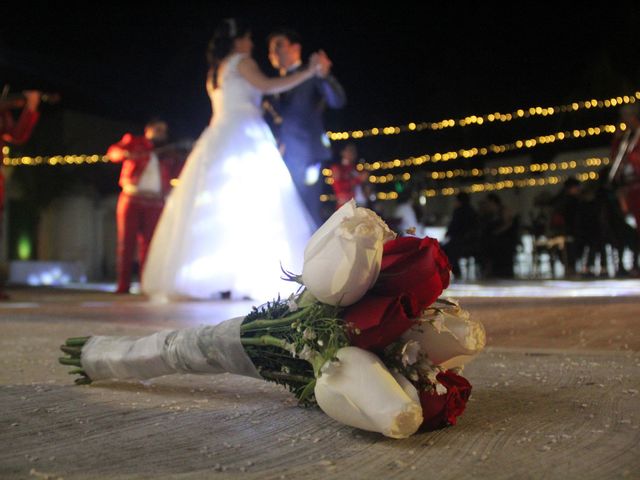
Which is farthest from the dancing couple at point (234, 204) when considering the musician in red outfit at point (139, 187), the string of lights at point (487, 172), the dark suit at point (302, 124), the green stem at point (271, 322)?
the string of lights at point (487, 172)

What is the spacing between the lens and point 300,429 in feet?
5.07

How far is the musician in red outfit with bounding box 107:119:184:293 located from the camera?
325 inches

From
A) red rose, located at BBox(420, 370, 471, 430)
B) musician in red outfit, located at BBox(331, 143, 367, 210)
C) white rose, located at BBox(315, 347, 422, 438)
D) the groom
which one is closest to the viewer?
white rose, located at BBox(315, 347, 422, 438)

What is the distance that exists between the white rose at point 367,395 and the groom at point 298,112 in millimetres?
4903

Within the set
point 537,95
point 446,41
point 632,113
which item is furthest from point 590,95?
point 632,113

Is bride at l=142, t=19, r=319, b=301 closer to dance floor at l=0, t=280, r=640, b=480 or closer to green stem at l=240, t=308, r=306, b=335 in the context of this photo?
dance floor at l=0, t=280, r=640, b=480

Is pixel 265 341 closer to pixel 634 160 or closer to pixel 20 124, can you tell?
pixel 20 124

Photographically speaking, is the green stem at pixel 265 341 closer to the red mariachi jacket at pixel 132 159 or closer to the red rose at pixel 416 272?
the red rose at pixel 416 272

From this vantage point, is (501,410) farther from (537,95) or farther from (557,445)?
(537,95)

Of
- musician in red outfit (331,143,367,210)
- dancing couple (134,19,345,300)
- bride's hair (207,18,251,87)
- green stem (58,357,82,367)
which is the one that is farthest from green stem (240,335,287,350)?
musician in red outfit (331,143,367,210)

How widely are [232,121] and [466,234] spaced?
21.0ft

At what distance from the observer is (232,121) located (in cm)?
580

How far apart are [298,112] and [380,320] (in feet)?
17.0

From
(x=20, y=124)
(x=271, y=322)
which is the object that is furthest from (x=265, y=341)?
(x=20, y=124)
